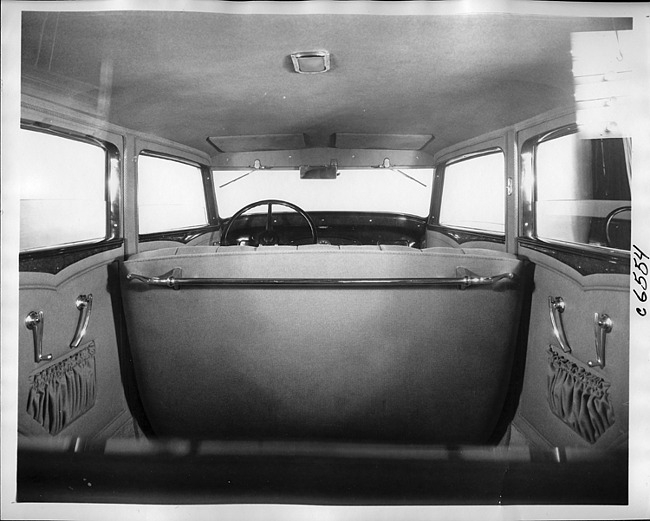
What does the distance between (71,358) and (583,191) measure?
0.90m

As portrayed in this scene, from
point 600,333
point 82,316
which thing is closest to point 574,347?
point 600,333

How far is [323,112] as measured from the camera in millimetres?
747

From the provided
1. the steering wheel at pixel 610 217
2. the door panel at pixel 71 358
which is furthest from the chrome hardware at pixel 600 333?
the door panel at pixel 71 358

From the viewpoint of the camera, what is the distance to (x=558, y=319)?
0.77m

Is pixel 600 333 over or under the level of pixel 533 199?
under

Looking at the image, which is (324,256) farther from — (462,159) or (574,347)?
(574,347)

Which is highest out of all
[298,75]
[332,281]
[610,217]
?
[298,75]

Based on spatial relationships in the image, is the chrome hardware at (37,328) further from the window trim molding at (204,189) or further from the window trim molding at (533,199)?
the window trim molding at (533,199)

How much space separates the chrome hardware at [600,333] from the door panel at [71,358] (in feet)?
2.62

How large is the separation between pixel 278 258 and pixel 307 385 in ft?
0.72

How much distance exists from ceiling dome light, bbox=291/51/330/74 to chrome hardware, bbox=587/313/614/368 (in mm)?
604

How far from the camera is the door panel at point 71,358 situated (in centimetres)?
77

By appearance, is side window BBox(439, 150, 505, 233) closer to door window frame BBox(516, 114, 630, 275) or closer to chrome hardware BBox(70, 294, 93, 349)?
door window frame BBox(516, 114, 630, 275)

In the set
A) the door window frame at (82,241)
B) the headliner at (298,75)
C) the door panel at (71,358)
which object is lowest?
the door panel at (71,358)
